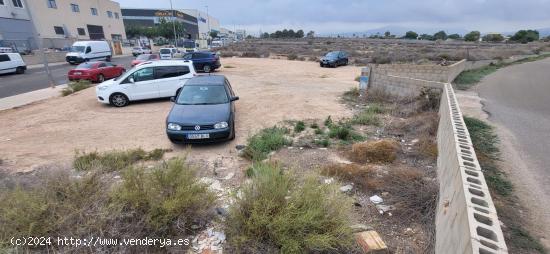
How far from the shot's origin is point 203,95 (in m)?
7.23

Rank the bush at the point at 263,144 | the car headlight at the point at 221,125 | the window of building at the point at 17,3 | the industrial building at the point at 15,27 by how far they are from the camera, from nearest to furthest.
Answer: the bush at the point at 263,144 < the car headlight at the point at 221,125 < the industrial building at the point at 15,27 < the window of building at the point at 17,3

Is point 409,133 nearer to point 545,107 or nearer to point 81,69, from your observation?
point 545,107

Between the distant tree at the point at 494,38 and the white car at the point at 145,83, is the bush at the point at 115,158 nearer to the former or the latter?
the white car at the point at 145,83

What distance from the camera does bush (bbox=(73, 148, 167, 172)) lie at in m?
4.97

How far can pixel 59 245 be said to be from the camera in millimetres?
2725

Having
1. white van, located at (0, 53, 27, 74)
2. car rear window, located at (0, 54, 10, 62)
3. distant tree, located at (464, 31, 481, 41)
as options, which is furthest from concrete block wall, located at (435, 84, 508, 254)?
distant tree, located at (464, 31, 481, 41)

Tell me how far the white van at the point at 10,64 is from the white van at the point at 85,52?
642 cm

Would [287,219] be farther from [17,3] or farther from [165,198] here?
[17,3]

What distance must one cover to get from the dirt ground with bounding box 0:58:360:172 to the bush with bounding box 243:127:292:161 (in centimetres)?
37

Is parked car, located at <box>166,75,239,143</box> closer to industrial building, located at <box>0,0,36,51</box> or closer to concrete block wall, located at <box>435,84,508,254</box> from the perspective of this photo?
concrete block wall, located at <box>435,84,508,254</box>

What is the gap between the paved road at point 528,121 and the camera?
400cm

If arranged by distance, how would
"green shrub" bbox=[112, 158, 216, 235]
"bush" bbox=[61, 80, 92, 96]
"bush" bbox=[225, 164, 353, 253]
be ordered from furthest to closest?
"bush" bbox=[61, 80, 92, 96]
"green shrub" bbox=[112, 158, 216, 235]
"bush" bbox=[225, 164, 353, 253]

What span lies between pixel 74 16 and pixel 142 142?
177 feet

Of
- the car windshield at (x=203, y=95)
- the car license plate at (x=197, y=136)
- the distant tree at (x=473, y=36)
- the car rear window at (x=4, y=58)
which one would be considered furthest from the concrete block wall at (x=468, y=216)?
the distant tree at (x=473, y=36)
